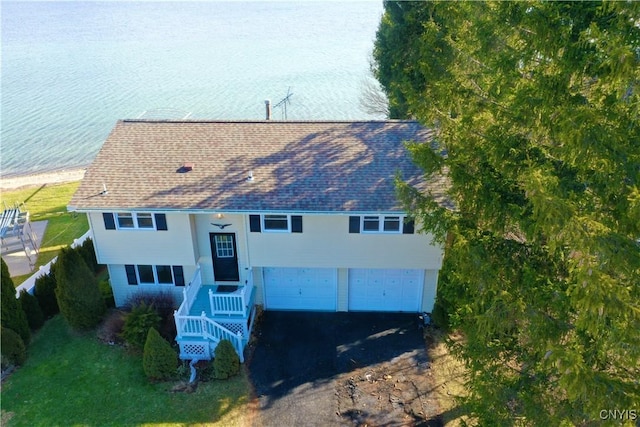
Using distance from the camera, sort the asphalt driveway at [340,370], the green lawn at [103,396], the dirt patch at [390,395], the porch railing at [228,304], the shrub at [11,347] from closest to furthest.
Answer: the green lawn at [103,396], the dirt patch at [390,395], the asphalt driveway at [340,370], the shrub at [11,347], the porch railing at [228,304]

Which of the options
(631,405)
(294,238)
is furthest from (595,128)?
(294,238)

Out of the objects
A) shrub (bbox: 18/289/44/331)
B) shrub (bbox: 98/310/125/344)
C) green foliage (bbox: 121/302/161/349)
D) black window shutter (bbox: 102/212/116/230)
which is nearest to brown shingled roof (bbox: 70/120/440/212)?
black window shutter (bbox: 102/212/116/230)

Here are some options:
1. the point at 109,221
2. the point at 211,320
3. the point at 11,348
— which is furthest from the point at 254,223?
the point at 11,348

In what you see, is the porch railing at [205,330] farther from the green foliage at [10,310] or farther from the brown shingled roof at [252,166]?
the green foliage at [10,310]

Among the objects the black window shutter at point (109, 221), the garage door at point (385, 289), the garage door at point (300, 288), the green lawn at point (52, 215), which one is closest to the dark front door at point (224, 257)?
the garage door at point (300, 288)

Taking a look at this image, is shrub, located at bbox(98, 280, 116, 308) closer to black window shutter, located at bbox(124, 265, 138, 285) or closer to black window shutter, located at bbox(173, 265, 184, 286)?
black window shutter, located at bbox(124, 265, 138, 285)

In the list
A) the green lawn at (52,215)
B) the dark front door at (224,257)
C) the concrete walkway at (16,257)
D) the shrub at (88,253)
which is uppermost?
the dark front door at (224,257)
